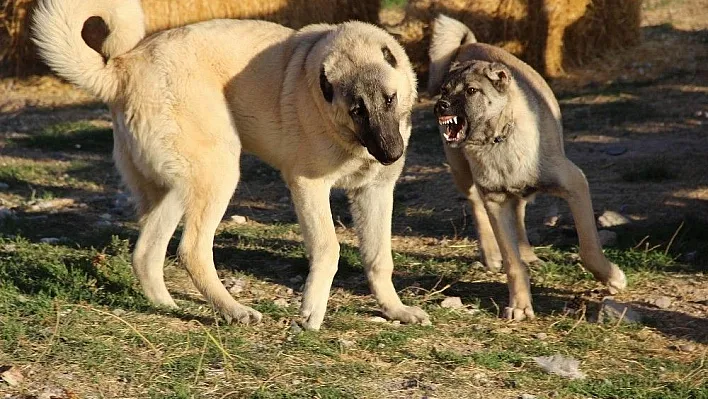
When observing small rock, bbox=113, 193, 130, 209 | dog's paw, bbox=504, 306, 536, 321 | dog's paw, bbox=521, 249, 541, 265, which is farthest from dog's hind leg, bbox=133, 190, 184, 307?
small rock, bbox=113, 193, 130, 209

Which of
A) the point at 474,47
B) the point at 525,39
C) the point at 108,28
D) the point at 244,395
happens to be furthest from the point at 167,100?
the point at 525,39

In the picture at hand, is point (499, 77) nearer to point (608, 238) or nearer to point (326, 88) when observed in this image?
point (326, 88)

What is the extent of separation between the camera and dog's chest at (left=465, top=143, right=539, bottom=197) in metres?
5.92

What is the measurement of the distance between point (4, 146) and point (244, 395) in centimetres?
664

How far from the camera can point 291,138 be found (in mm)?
5660

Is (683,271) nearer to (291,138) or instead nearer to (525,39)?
(291,138)

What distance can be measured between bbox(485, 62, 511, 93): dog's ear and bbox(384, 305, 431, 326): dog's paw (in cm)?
127

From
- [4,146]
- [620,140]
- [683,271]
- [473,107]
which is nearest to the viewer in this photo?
[473,107]

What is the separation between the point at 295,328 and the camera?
5.35m

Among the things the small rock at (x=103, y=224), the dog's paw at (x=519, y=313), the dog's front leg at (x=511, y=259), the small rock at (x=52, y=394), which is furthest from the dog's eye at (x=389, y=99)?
the small rock at (x=103, y=224)

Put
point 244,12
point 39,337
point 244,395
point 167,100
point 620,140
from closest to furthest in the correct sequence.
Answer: point 244,395 < point 39,337 < point 167,100 < point 620,140 < point 244,12

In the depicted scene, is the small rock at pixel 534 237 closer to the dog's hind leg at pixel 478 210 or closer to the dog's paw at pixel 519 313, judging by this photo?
the dog's hind leg at pixel 478 210

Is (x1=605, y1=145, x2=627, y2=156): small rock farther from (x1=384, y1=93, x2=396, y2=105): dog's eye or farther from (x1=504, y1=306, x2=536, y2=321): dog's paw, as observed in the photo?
(x1=384, y1=93, x2=396, y2=105): dog's eye

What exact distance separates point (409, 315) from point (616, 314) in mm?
1060
